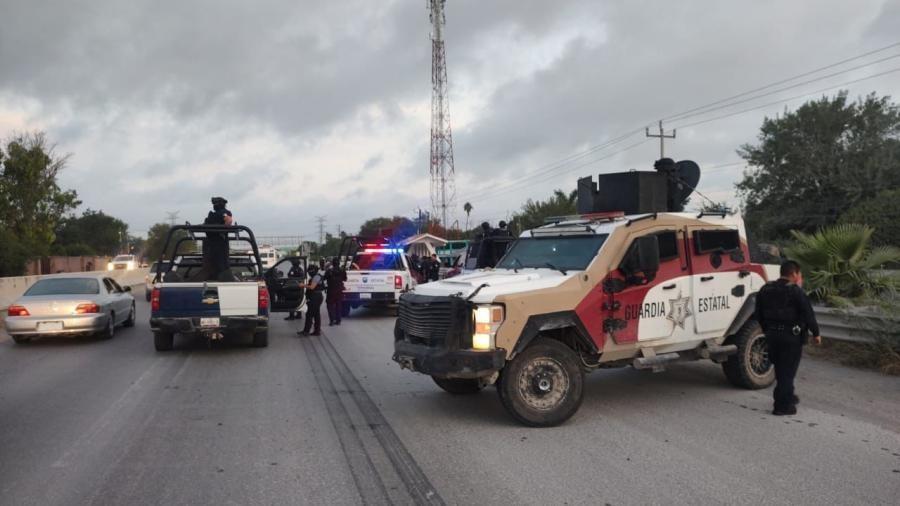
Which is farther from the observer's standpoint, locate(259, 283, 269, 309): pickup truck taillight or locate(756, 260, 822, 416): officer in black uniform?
locate(259, 283, 269, 309): pickup truck taillight

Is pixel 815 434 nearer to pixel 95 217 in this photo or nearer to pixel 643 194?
pixel 643 194

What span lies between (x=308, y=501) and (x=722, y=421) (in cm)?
411

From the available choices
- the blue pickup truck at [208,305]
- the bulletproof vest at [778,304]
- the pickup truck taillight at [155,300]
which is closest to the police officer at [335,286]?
the blue pickup truck at [208,305]

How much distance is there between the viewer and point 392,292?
1756 cm

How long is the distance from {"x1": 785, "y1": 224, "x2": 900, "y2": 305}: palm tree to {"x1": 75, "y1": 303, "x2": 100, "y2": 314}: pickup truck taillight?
12.8m

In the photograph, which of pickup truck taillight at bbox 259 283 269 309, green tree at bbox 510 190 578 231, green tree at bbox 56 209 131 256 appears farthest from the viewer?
green tree at bbox 56 209 131 256

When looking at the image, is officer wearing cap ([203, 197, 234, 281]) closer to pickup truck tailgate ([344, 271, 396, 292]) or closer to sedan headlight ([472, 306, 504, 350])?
pickup truck tailgate ([344, 271, 396, 292])

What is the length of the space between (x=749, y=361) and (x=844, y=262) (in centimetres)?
443

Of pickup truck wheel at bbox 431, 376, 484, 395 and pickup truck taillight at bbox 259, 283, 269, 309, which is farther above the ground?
pickup truck taillight at bbox 259, 283, 269, 309

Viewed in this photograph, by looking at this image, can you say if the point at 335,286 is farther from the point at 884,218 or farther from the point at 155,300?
the point at 884,218

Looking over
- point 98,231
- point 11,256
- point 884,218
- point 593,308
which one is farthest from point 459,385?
point 98,231

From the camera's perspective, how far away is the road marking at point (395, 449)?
4.59m

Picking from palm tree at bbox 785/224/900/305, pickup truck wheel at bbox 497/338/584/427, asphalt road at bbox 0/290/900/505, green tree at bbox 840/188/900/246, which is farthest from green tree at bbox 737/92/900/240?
pickup truck wheel at bbox 497/338/584/427

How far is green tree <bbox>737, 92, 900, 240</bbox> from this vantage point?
32281 mm
